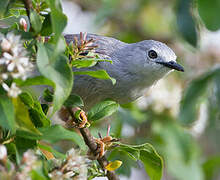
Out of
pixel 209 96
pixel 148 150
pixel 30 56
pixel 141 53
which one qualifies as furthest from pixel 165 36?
pixel 30 56

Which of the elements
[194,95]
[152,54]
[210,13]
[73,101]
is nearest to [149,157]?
[73,101]

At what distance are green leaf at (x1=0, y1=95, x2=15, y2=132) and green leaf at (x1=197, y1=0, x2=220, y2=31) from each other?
2.20 m

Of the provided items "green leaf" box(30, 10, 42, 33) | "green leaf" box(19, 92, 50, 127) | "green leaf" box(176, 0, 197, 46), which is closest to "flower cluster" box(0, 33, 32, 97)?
"green leaf" box(30, 10, 42, 33)

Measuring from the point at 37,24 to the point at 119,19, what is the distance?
5.56 meters

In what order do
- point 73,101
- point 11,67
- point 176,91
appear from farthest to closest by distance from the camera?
point 176,91
point 73,101
point 11,67

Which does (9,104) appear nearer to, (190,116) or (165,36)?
(190,116)

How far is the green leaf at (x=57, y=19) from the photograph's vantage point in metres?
1.94

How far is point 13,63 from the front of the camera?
1.90 metres

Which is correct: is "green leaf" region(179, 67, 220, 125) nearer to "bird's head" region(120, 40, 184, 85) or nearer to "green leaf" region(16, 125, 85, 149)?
"bird's head" region(120, 40, 184, 85)

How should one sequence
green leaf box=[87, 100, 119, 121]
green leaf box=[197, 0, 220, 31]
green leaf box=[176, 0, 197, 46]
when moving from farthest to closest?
green leaf box=[176, 0, 197, 46]
green leaf box=[197, 0, 220, 31]
green leaf box=[87, 100, 119, 121]

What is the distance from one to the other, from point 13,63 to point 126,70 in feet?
6.17

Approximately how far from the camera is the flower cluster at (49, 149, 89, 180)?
1.98 m

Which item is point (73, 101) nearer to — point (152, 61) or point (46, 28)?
point (46, 28)

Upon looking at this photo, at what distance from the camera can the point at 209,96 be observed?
5012mm
